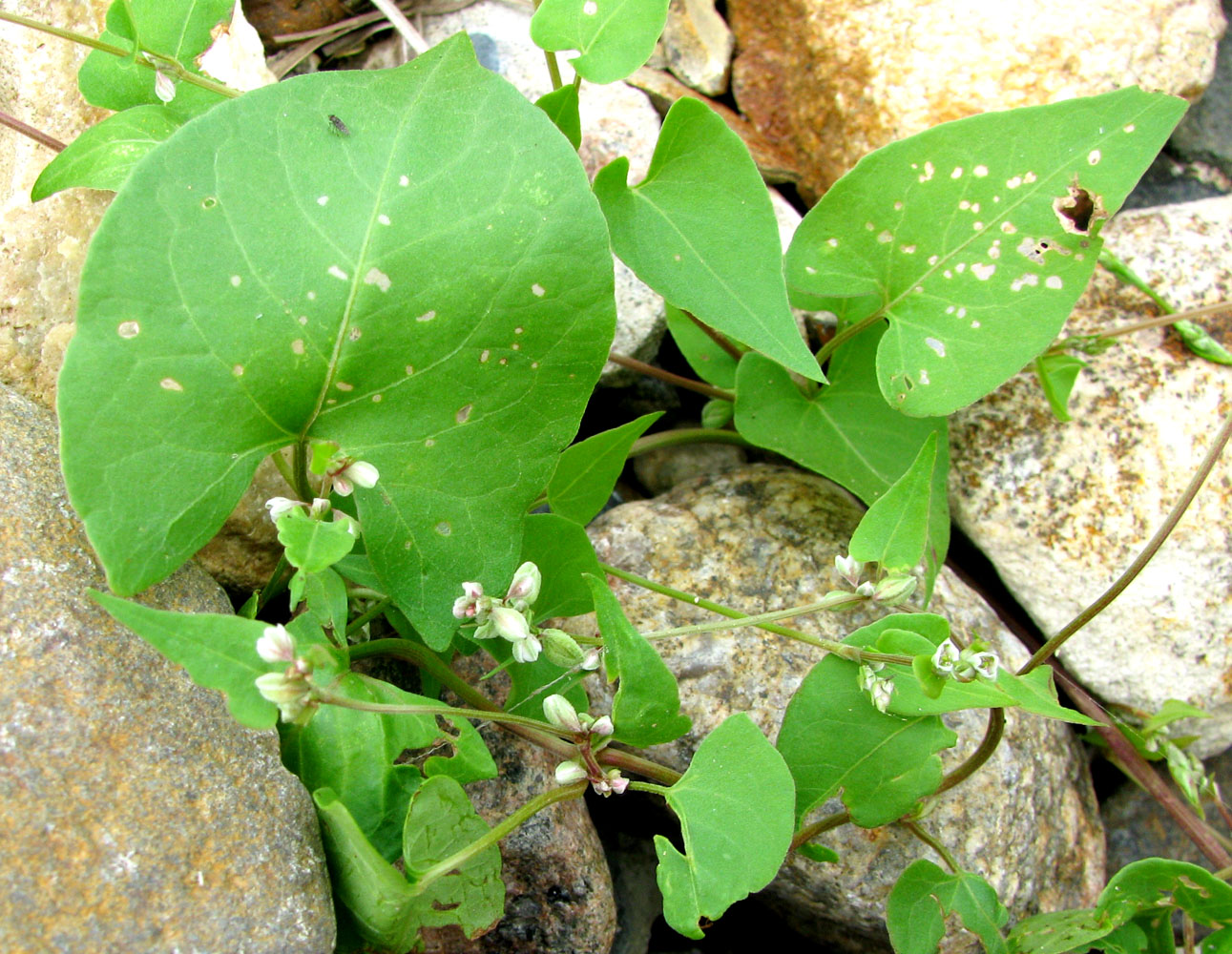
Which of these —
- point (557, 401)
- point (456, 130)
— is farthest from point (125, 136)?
point (557, 401)

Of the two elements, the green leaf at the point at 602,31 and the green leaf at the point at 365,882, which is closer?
the green leaf at the point at 365,882

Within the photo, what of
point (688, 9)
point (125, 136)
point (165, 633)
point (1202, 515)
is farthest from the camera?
point (688, 9)

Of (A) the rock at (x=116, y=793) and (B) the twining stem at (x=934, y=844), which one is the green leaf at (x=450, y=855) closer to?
(A) the rock at (x=116, y=793)

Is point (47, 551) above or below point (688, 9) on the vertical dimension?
below

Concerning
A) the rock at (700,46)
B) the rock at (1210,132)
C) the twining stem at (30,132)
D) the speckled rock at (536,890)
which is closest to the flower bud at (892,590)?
the speckled rock at (536,890)

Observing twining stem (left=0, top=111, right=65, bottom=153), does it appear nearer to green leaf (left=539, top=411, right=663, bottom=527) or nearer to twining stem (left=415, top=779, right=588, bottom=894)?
green leaf (left=539, top=411, right=663, bottom=527)

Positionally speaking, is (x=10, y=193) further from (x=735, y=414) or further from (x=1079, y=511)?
(x=1079, y=511)

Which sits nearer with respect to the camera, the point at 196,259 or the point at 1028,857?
the point at 196,259

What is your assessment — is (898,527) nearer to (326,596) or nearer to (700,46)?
(326,596)
